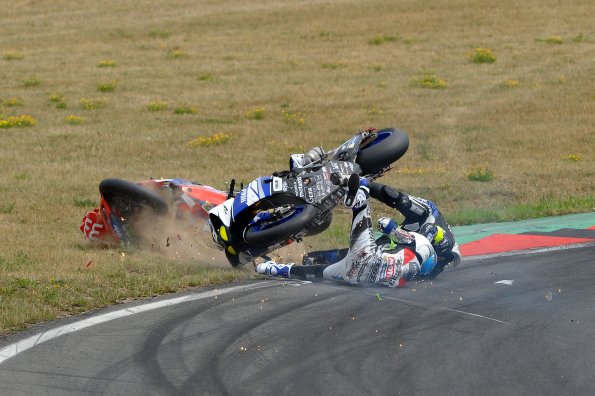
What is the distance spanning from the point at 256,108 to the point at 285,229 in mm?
17463

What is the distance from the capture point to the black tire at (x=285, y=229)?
348 inches

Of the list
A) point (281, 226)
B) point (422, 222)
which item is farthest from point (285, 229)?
point (422, 222)

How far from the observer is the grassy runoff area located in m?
11.6

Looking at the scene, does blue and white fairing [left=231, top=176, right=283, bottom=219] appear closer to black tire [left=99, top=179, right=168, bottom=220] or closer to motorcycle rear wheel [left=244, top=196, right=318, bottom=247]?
motorcycle rear wheel [left=244, top=196, right=318, bottom=247]

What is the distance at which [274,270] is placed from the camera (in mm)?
9367

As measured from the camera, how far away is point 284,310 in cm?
848

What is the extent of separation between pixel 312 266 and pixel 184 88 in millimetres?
20833

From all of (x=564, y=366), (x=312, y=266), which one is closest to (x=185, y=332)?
(x=312, y=266)

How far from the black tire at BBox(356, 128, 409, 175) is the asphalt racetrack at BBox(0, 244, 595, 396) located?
1.19 m

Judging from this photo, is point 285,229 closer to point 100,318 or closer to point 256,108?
point 100,318

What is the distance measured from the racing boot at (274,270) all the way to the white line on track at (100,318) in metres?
0.18

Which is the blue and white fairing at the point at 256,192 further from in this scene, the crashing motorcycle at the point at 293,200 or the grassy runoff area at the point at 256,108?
the grassy runoff area at the point at 256,108

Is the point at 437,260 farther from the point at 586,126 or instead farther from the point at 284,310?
the point at 586,126

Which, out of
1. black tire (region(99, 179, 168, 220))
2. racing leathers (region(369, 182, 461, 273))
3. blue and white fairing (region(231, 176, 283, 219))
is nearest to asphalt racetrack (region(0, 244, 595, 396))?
racing leathers (region(369, 182, 461, 273))
